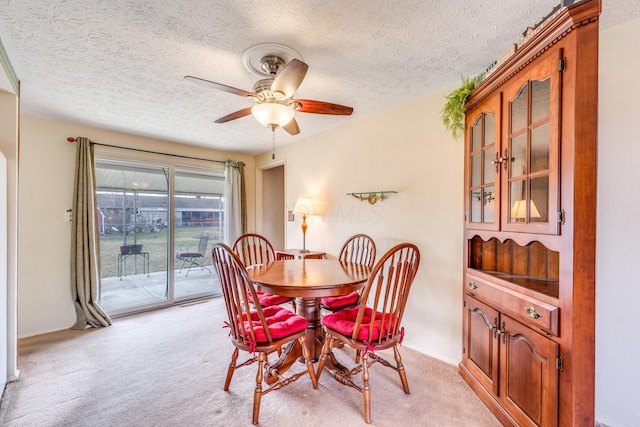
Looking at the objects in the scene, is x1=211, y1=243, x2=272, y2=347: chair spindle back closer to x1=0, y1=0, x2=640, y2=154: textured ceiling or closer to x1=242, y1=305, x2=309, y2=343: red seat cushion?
x1=242, y1=305, x2=309, y2=343: red seat cushion

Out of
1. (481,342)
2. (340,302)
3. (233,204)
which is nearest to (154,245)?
(233,204)

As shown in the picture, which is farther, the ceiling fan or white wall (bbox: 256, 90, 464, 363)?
white wall (bbox: 256, 90, 464, 363)

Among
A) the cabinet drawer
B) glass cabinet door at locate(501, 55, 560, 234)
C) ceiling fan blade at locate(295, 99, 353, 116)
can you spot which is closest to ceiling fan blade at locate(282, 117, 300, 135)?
ceiling fan blade at locate(295, 99, 353, 116)

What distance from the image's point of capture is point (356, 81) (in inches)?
88.1

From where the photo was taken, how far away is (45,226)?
9.93 feet

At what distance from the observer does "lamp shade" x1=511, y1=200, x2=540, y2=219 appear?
1.43 metres

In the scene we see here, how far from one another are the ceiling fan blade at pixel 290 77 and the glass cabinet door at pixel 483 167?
48.5 inches

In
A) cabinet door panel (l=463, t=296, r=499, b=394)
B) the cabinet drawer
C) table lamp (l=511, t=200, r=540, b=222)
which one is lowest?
cabinet door panel (l=463, t=296, r=499, b=394)

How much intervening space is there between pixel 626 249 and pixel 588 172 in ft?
2.60

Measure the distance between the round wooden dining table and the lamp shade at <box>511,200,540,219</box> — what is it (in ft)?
3.22

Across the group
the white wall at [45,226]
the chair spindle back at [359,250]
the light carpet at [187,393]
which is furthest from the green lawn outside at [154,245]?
the chair spindle back at [359,250]

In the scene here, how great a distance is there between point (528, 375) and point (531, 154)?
1.16 meters

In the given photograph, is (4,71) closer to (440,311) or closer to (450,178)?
(450,178)

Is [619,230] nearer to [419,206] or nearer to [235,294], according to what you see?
[419,206]
